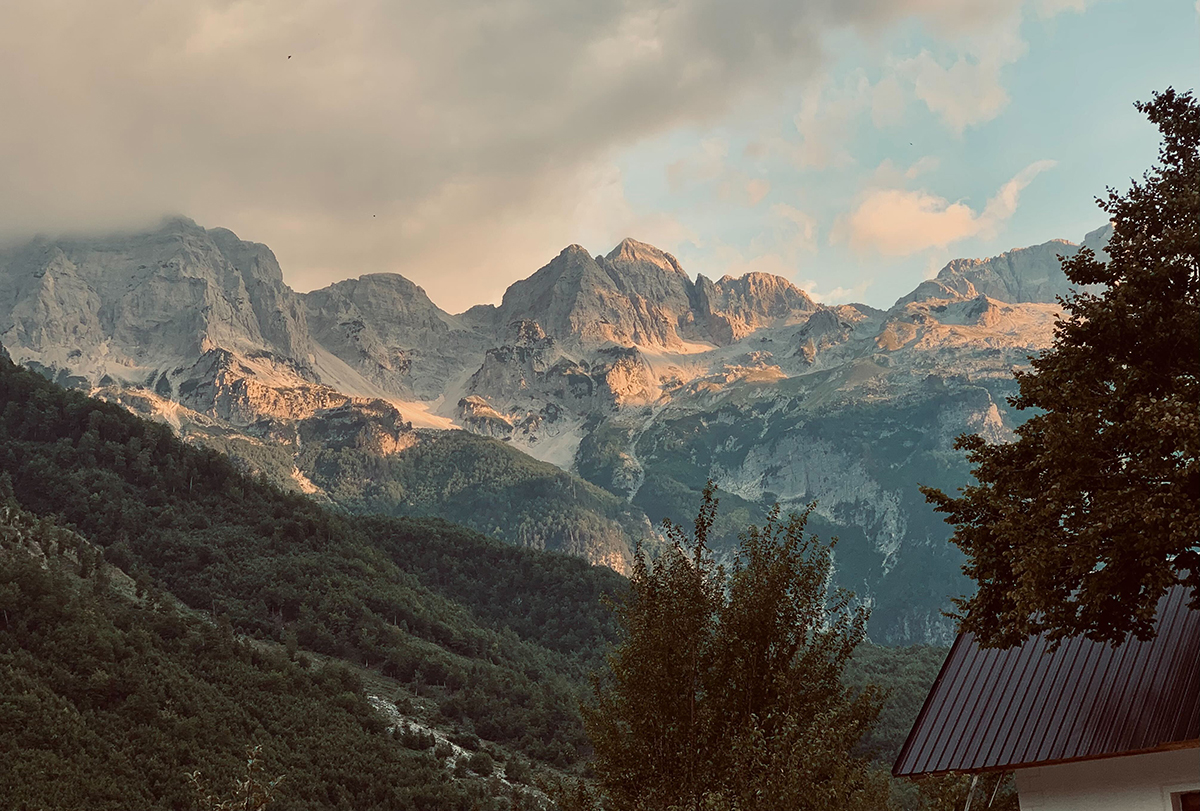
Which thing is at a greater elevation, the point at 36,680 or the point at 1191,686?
the point at 1191,686

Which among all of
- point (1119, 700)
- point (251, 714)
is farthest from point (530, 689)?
point (1119, 700)

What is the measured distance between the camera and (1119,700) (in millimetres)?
21016

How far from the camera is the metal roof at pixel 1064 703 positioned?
20.1m

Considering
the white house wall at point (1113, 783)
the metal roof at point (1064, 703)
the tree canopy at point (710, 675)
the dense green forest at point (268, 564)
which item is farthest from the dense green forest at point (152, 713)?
the white house wall at point (1113, 783)

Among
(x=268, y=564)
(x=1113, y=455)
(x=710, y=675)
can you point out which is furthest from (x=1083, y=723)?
(x=268, y=564)

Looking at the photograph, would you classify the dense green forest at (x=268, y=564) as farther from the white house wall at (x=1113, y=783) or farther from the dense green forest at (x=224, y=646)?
the white house wall at (x=1113, y=783)

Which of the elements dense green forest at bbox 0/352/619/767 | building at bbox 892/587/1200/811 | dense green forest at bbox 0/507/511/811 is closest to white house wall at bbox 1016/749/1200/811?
building at bbox 892/587/1200/811

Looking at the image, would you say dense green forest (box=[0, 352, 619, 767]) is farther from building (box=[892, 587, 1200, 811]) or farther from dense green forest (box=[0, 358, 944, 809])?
building (box=[892, 587, 1200, 811])

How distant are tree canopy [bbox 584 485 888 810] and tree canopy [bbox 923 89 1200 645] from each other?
24.6ft

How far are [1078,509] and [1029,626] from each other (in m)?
2.27

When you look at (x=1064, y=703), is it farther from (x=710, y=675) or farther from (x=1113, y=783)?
(x=710, y=675)

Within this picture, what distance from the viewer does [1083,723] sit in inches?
829

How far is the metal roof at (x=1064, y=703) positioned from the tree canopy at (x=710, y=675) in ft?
7.99

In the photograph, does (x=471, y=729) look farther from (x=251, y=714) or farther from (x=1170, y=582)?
(x=1170, y=582)
